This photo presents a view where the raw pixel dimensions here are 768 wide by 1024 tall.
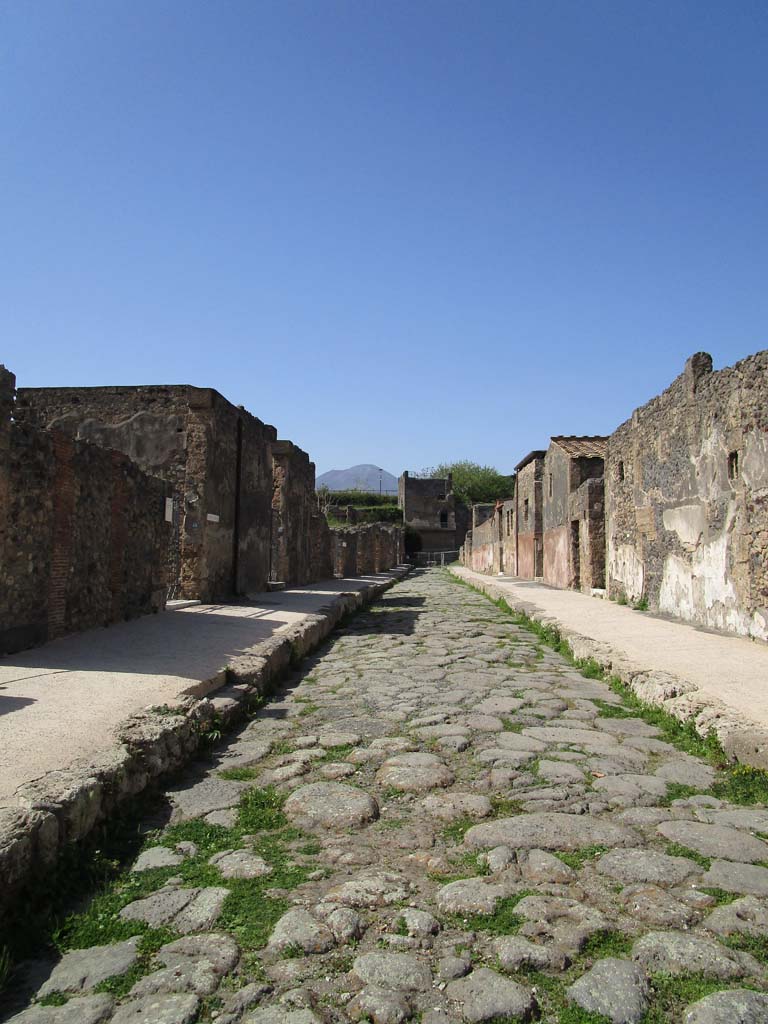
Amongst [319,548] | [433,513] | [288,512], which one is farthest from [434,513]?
[288,512]

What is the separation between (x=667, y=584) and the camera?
11.1 meters

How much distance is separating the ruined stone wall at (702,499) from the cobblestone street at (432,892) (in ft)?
14.1

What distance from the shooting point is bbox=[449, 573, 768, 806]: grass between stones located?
141 inches

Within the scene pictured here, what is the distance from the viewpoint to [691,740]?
447 centimetres

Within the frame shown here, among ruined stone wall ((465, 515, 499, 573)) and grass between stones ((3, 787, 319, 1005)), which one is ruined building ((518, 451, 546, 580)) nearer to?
ruined stone wall ((465, 515, 499, 573))

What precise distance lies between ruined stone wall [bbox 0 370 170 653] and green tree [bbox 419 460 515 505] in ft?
184

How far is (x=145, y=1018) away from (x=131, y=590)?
8.15 metres

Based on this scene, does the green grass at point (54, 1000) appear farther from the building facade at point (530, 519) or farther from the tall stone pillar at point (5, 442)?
the building facade at point (530, 519)

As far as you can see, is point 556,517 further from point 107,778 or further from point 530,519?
point 107,778

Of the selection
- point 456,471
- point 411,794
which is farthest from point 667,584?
point 456,471

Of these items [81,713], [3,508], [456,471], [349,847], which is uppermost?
[456,471]

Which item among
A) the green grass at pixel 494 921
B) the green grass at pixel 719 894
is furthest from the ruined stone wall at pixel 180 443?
the green grass at pixel 719 894

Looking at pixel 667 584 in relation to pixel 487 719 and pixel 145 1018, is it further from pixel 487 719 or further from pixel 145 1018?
pixel 145 1018

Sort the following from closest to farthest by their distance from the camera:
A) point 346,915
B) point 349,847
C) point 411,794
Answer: point 346,915, point 349,847, point 411,794
